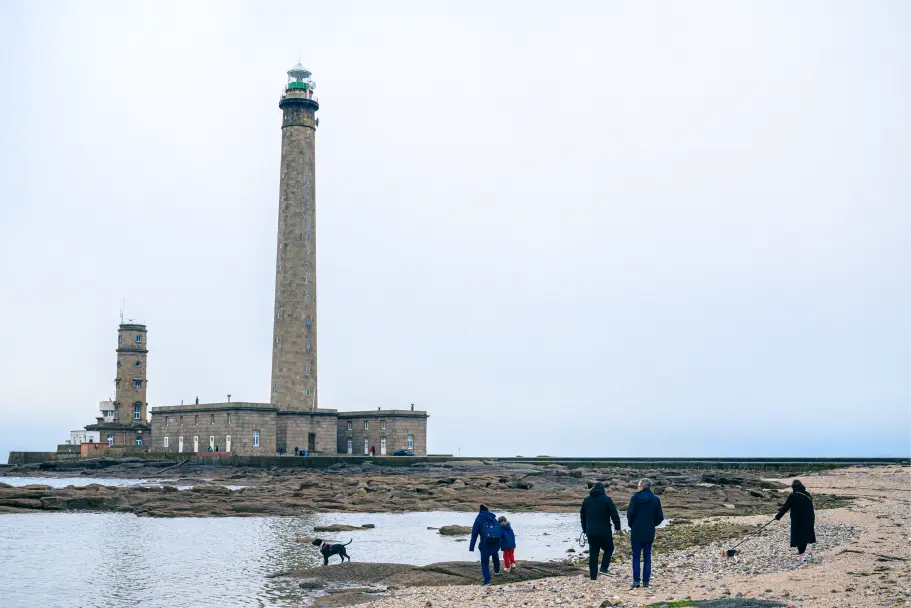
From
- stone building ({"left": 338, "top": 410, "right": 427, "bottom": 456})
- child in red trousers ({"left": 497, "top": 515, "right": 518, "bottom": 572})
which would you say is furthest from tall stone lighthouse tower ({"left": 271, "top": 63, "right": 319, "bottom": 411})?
child in red trousers ({"left": 497, "top": 515, "right": 518, "bottom": 572})

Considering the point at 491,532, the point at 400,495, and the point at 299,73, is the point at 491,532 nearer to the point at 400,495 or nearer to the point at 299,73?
the point at 400,495

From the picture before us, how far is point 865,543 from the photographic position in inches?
865

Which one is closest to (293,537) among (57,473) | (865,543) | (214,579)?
(214,579)

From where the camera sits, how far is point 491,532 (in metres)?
19.4

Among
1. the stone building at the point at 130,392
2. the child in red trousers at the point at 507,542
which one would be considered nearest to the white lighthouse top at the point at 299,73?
the stone building at the point at 130,392

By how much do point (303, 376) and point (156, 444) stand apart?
15.5 m

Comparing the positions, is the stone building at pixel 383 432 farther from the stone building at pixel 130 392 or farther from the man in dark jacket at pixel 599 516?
the man in dark jacket at pixel 599 516

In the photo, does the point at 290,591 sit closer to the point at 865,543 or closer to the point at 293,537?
the point at 293,537

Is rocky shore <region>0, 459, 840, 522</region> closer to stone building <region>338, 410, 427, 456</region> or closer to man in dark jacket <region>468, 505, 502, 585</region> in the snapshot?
man in dark jacket <region>468, 505, 502, 585</region>

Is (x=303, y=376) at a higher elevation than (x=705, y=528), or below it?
higher

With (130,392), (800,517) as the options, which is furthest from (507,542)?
(130,392)

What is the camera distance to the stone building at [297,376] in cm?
8075

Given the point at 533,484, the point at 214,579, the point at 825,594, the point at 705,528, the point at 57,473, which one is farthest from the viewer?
the point at 57,473

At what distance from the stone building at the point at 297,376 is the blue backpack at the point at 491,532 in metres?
62.1
